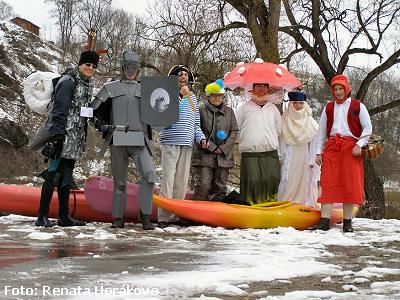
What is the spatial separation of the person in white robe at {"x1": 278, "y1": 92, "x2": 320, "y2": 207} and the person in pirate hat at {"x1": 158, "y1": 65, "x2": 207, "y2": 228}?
1.29 meters

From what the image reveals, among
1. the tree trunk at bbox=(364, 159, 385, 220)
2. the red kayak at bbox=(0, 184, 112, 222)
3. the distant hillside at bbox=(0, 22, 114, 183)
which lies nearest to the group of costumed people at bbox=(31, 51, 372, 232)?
the red kayak at bbox=(0, 184, 112, 222)

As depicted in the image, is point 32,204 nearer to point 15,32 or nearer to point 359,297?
point 359,297

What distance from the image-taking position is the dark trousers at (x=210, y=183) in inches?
272

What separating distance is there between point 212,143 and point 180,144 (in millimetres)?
460

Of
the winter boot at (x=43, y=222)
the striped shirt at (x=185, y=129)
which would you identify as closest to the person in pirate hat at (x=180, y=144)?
the striped shirt at (x=185, y=129)

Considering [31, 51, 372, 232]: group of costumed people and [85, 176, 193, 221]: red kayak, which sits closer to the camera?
[31, 51, 372, 232]: group of costumed people

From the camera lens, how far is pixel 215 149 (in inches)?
269

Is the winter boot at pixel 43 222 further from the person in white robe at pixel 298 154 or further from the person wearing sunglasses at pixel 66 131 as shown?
the person in white robe at pixel 298 154

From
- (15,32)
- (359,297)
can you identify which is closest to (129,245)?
(359,297)

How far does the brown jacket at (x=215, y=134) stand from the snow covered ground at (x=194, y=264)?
1037 mm

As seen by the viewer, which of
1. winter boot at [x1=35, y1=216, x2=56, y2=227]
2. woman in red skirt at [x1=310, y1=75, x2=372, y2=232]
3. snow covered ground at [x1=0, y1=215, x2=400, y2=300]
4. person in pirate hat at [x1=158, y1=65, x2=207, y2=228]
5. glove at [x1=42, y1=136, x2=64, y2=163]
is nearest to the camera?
snow covered ground at [x1=0, y1=215, x2=400, y2=300]

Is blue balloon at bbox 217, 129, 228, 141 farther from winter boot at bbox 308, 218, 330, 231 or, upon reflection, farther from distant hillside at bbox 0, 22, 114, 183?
distant hillside at bbox 0, 22, 114, 183

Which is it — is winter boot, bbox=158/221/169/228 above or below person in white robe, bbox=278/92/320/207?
below

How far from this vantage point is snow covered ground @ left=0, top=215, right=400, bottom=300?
3084mm
